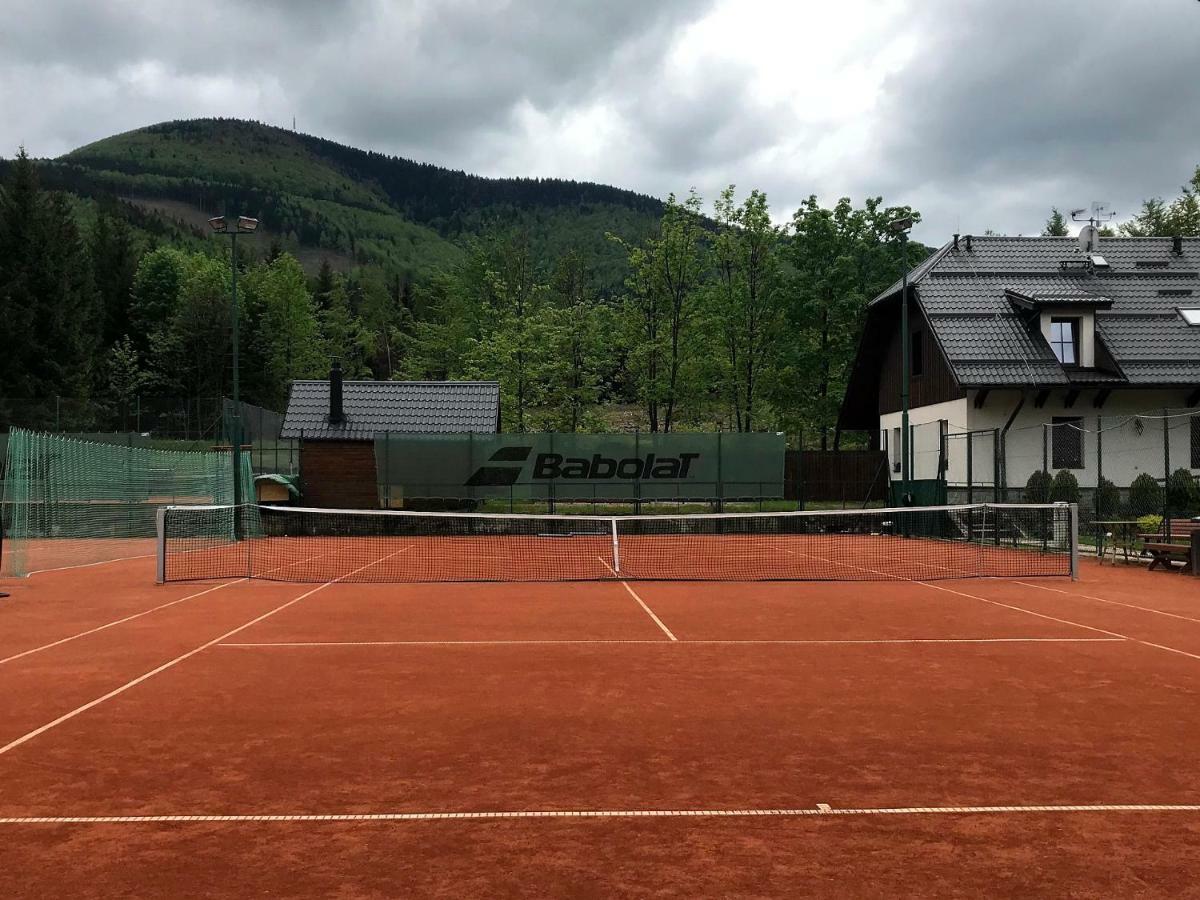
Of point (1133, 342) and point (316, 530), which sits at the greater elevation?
point (1133, 342)

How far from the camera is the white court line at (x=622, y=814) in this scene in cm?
489

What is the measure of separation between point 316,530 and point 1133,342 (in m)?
23.5

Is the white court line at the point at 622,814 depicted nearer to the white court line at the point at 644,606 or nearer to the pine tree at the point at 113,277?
the white court line at the point at 644,606

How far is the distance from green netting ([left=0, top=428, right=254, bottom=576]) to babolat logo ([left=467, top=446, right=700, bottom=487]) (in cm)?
683

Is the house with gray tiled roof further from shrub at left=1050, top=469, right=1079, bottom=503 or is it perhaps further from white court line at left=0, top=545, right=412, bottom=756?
white court line at left=0, top=545, right=412, bottom=756

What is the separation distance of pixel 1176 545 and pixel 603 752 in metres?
14.8

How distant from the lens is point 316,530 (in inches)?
1078

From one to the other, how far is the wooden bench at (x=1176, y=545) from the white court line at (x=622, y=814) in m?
13.4

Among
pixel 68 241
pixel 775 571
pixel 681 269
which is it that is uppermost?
pixel 68 241

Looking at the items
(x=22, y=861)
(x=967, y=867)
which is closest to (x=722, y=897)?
(x=967, y=867)

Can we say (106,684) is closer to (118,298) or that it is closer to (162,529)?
(162,529)

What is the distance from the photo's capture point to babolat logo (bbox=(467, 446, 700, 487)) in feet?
94.2

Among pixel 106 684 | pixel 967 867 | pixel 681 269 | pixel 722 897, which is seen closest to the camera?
pixel 722 897

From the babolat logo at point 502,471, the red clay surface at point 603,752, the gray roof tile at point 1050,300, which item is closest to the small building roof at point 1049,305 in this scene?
the gray roof tile at point 1050,300
